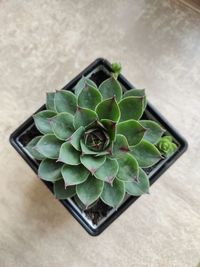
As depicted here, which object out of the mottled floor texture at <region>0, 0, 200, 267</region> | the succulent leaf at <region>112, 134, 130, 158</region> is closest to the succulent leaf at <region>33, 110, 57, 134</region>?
the succulent leaf at <region>112, 134, 130, 158</region>

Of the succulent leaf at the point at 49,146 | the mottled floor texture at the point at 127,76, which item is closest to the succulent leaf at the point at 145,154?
the succulent leaf at the point at 49,146

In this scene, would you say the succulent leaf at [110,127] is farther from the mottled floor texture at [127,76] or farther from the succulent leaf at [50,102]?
the mottled floor texture at [127,76]

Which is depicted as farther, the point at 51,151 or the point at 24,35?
the point at 24,35

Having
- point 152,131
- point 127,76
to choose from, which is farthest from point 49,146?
point 127,76

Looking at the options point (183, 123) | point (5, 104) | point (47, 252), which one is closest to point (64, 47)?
point (5, 104)

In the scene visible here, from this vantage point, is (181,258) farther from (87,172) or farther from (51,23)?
(51,23)

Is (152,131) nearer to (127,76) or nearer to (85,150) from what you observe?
(85,150)

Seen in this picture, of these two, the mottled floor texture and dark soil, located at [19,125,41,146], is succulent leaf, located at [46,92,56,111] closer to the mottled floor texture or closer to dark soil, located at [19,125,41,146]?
Answer: dark soil, located at [19,125,41,146]
